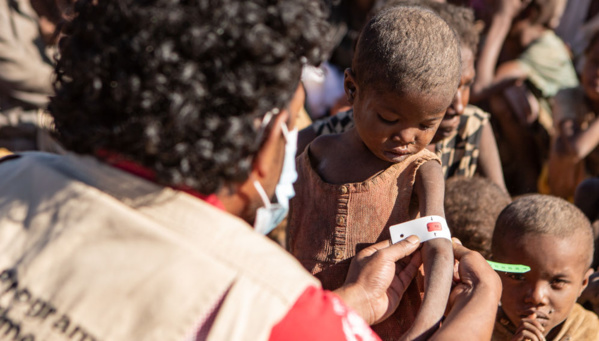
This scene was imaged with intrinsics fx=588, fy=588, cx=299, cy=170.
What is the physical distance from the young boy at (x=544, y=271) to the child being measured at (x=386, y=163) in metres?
0.71

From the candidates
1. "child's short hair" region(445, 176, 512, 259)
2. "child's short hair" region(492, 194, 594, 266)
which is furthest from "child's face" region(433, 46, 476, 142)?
"child's short hair" region(492, 194, 594, 266)

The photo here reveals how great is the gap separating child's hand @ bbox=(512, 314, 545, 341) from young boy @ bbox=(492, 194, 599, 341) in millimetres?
22

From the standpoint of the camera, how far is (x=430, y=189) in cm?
211

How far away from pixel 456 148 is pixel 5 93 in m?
3.41

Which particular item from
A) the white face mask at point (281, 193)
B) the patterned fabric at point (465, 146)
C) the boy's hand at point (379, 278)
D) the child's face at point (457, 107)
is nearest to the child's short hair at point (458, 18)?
the child's face at point (457, 107)

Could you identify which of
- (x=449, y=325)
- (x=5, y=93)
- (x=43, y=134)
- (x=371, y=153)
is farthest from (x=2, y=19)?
(x=449, y=325)

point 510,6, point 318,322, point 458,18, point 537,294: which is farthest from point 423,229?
point 510,6

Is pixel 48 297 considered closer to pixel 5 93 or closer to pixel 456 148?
pixel 456 148

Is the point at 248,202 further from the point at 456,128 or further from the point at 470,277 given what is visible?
the point at 456,128

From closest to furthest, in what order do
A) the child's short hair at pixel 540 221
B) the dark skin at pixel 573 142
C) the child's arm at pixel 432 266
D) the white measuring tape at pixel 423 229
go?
the child's arm at pixel 432 266 < the white measuring tape at pixel 423 229 < the child's short hair at pixel 540 221 < the dark skin at pixel 573 142

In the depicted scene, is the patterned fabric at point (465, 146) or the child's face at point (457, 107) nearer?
the child's face at point (457, 107)

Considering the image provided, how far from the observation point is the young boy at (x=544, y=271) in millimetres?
2631

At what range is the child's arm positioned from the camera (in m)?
1.85

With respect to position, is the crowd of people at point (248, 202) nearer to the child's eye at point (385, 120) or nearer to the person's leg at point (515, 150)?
the child's eye at point (385, 120)
